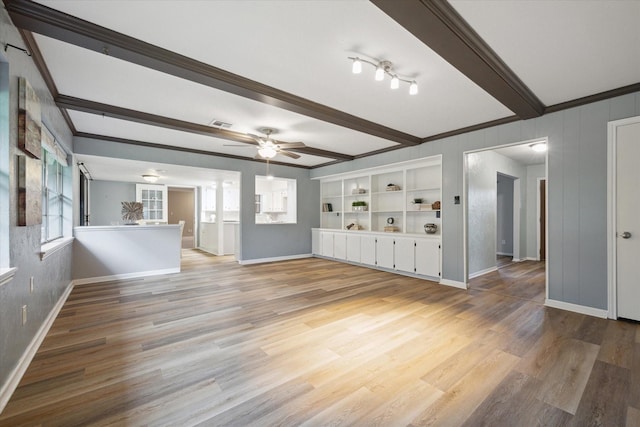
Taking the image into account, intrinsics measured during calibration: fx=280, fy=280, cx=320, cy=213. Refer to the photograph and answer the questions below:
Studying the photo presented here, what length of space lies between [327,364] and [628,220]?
355 centimetres

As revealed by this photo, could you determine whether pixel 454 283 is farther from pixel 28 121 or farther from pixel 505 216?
pixel 28 121

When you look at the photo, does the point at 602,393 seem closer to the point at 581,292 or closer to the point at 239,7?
the point at 581,292

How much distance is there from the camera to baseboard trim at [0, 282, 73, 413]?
1.72 metres

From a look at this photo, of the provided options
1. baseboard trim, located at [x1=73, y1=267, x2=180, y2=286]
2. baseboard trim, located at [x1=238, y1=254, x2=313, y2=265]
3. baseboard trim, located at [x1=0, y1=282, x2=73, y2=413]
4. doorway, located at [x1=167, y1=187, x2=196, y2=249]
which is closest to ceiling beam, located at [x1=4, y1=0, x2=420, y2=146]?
baseboard trim, located at [x1=0, y1=282, x2=73, y2=413]

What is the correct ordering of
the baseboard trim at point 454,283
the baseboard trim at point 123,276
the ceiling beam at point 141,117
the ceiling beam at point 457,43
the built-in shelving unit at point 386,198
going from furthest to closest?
the built-in shelving unit at point 386,198, the baseboard trim at point 123,276, the baseboard trim at point 454,283, the ceiling beam at point 141,117, the ceiling beam at point 457,43

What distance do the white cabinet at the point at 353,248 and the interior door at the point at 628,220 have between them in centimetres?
401

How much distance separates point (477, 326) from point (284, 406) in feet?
7.24

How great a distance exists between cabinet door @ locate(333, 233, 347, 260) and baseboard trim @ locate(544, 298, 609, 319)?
12.7ft

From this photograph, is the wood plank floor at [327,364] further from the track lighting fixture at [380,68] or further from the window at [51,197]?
the track lighting fixture at [380,68]

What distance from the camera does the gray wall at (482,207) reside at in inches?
201

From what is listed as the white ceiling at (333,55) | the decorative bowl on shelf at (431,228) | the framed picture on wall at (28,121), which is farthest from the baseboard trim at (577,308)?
the framed picture on wall at (28,121)

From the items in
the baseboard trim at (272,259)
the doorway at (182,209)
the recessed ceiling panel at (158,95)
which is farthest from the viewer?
the doorway at (182,209)

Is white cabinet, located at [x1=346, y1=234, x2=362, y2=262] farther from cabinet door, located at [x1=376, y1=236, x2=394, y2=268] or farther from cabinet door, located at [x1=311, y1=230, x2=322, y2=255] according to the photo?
cabinet door, located at [x1=311, y1=230, x2=322, y2=255]

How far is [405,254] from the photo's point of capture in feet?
17.3
